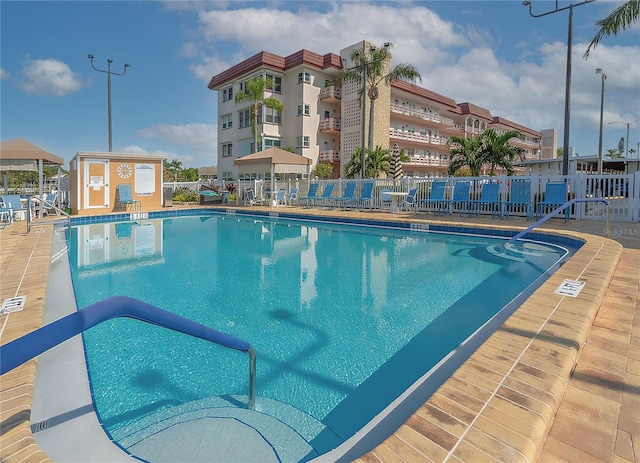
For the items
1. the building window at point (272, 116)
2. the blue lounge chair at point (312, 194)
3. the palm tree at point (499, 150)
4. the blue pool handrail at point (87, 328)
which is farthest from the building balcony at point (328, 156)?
the blue pool handrail at point (87, 328)

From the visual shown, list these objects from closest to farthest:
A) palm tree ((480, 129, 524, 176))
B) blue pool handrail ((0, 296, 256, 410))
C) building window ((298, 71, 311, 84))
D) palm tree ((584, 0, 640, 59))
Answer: blue pool handrail ((0, 296, 256, 410)) → palm tree ((584, 0, 640, 59)) → palm tree ((480, 129, 524, 176)) → building window ((298, 71, 311, 84))

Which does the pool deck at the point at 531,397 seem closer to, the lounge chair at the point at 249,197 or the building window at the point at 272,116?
the lounge chair at the point at 249,197

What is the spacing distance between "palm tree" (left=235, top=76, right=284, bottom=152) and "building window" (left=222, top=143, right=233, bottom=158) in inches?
170

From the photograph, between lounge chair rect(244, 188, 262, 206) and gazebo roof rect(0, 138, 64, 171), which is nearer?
gazebo roof rect(0, 138, 64, 171)

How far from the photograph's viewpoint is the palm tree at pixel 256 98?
86.6 ft

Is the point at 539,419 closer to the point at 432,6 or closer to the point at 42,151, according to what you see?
the point at 432,6

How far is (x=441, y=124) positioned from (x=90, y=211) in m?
32.1

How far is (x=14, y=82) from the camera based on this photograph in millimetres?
18406

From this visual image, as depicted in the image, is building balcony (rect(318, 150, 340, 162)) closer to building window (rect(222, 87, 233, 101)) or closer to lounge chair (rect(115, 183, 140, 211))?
building window (rect(222, 87, 233, 101))

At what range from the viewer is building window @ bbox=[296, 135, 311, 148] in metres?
27.7

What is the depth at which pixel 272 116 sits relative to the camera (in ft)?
93.1

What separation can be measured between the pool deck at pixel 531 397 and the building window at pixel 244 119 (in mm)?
27894

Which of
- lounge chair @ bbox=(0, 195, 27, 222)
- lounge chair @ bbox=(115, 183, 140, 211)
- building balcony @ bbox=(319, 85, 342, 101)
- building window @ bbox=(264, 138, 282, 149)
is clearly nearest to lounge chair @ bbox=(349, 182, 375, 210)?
lounge chair @ bbox=(115, 183, 140, 211)

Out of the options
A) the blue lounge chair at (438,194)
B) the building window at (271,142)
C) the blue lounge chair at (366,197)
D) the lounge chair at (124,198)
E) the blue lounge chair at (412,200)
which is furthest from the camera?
the building window at (271,142)
